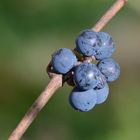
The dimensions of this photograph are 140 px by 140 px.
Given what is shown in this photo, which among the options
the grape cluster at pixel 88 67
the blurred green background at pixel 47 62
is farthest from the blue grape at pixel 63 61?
the blurred green background at pixel 47 62

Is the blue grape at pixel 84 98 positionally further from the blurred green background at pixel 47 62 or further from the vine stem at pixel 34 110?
the blurred green background at pixel 47 62

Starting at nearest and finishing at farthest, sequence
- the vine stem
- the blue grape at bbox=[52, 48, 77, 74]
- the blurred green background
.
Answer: the vine stem < the blue grape at bbox=[52, 48, 77, 74] < the blurred green background

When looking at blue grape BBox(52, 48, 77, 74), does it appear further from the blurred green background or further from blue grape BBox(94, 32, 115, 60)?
the blurred green background

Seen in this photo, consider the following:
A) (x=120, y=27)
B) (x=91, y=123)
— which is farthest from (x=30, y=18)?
(x=91, y=123)

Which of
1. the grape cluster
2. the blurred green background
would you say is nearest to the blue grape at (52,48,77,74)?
the grape cluster

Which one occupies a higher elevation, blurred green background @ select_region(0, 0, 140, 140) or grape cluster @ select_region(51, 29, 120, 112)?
blurred green background @ select_region(0, 0, 140, 140)

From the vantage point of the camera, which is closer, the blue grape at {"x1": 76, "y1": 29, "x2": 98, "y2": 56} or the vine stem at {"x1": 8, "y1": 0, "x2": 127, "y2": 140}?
the vine stem at {"x1": 8, "y1": 0, "x2": 127, "y2": 140}
